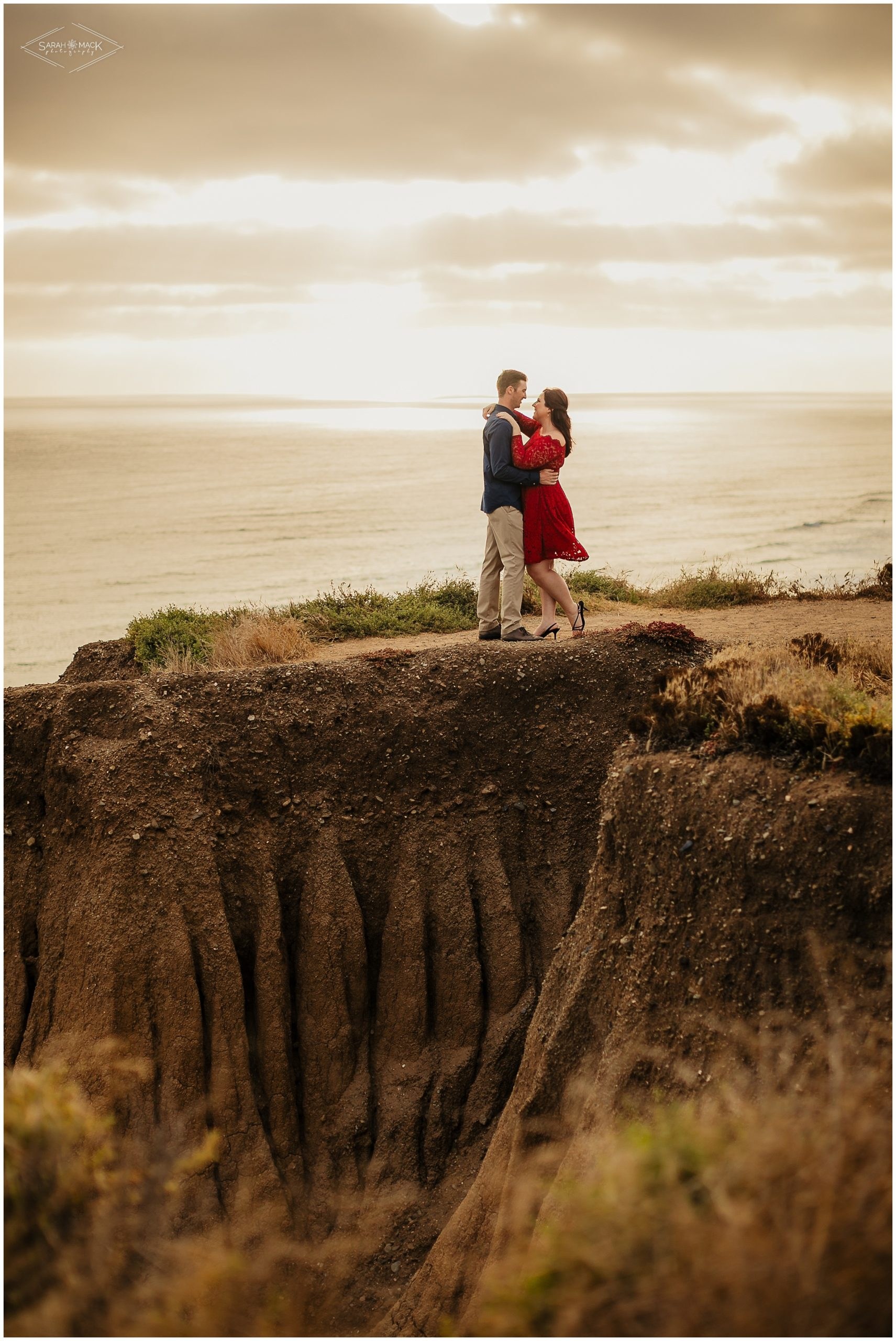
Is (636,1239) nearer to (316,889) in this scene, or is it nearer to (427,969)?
(427,969)

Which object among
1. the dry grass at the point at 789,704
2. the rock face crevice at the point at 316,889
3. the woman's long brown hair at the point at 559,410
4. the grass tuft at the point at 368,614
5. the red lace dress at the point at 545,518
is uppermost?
the woman's long brown hair at the point at 559,410

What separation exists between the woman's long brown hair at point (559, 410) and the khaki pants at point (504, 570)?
121 cm

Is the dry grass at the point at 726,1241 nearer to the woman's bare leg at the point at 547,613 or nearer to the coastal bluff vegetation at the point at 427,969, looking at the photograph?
the coastal bluff vegetation at the point at 427,969

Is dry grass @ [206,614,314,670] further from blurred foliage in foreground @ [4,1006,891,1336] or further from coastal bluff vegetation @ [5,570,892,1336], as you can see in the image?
blurred foliage in foreground @ [4,1006,891,1336]

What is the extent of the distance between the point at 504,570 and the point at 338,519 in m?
57.3

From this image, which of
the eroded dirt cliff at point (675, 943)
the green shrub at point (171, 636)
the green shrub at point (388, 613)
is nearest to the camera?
the eroded dirt cliff at point (675, 943)

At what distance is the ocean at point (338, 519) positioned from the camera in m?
46.2

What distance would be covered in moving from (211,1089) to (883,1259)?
9.13 m

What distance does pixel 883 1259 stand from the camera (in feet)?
14.1

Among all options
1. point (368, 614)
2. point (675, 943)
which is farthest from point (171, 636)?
point (675, 943)

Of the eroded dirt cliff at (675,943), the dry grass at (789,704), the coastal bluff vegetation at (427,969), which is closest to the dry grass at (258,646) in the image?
the coastal bluff vegetation at (427,969)

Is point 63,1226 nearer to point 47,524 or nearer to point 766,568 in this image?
point 766,568

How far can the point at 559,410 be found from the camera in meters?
13.5

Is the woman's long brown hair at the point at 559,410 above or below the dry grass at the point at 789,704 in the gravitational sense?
above
